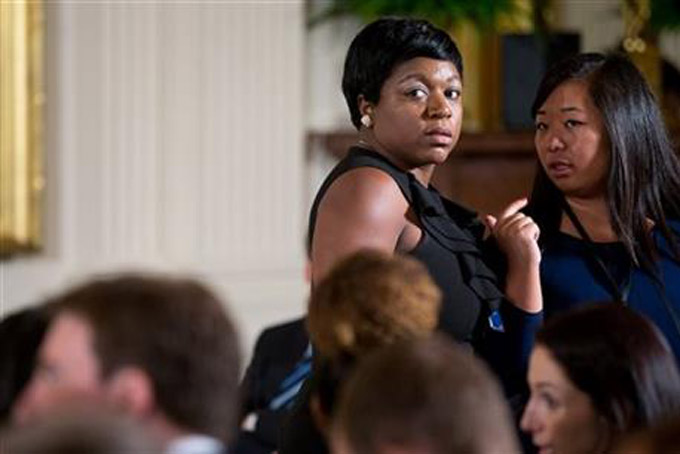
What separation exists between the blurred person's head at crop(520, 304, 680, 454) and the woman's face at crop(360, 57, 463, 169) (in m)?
0.63

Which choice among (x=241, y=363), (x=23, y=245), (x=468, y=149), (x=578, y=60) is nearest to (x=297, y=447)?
(x=241, y=363)

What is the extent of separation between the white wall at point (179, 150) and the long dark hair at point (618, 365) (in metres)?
3.36

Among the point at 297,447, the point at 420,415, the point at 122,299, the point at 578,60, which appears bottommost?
the point at 297,447

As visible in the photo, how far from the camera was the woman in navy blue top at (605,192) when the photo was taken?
11.1 feet

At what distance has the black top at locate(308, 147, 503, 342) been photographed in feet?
10.1

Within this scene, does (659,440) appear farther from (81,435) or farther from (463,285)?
(463,285)

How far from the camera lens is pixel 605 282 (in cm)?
338

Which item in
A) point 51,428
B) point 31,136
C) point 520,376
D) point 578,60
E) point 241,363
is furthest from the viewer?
point 31,136

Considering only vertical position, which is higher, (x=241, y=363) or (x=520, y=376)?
(x=241, y=363)

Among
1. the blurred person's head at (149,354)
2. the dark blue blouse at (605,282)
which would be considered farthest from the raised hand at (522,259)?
the blurred person's head at (149,354)

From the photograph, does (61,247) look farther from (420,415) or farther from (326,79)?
(420,415)

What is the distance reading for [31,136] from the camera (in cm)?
580

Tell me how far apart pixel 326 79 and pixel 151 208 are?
2.96 ft

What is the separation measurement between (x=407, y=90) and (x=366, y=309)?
0.84 m
